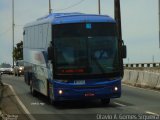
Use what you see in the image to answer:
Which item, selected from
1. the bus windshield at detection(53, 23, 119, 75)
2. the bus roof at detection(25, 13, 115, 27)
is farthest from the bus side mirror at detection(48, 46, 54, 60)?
the bus roof at detection(25, 13, 115, 27)

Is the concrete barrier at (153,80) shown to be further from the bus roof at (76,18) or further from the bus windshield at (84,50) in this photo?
the bus windshield at (84,50)

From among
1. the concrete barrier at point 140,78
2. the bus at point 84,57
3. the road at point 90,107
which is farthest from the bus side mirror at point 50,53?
the concrete barrier at point 140,78

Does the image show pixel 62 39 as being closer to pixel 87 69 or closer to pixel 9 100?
pixel 87 69

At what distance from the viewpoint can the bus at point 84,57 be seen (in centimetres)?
2047

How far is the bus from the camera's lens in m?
20.5

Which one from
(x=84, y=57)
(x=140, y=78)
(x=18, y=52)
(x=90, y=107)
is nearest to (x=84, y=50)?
(x=84, y=57)

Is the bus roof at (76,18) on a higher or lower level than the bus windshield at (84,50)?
higher

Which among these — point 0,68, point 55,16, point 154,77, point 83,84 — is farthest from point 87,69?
point 0,68

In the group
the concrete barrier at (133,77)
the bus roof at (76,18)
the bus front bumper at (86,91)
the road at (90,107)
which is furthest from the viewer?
the concrete barrier at (133,77)

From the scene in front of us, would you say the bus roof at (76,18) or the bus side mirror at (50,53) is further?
the bus roof at (76,18)

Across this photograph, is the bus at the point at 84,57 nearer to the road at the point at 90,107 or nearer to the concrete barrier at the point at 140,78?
the road at the point at 90,107

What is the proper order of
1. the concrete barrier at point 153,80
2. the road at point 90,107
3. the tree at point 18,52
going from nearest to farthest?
1. the road at point 90,107
2. the concrete barrier at point 153,80
3. the tree at point 18,52

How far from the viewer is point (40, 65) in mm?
23859

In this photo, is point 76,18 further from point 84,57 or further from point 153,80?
point 153,80
